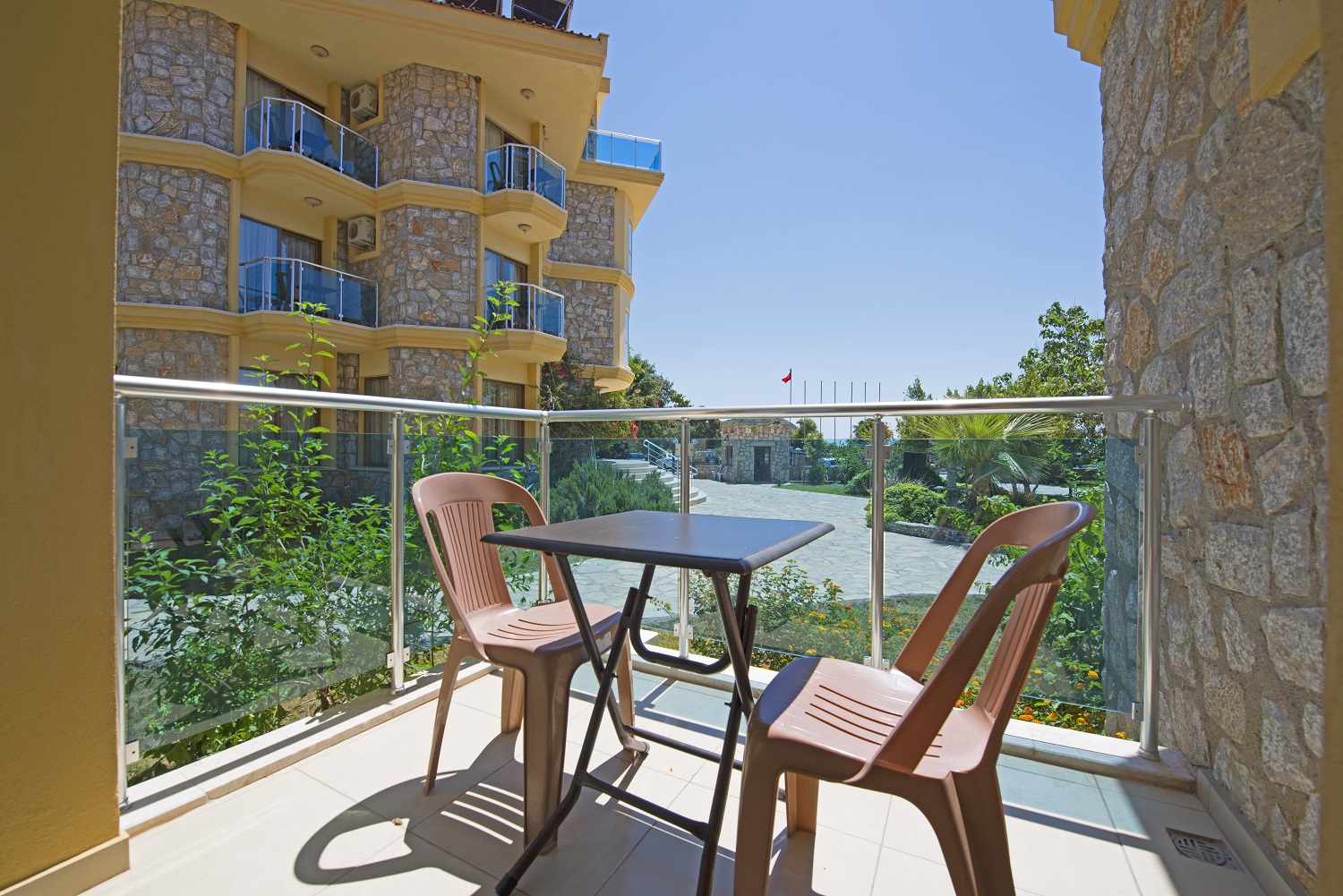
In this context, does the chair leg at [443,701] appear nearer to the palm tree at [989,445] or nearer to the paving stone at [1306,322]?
the palm tree at [989,445]

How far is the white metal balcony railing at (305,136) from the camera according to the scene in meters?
10.1

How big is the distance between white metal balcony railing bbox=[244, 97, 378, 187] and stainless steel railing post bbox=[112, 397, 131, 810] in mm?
10865

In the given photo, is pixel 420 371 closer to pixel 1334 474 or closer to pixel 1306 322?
pixel 1306 322

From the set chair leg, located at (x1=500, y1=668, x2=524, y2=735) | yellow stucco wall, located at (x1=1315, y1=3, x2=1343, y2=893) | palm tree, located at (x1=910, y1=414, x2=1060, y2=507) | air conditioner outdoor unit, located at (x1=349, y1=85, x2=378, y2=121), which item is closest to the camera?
yellow stucco wall, located at (x1=1315, y1=3, x2=1343, y2=893)

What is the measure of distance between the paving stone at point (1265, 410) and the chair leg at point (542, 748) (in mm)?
1984

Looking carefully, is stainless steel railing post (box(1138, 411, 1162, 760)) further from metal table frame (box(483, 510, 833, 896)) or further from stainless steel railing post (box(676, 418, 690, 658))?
stainless steel railing post (box(676, 418, 690, 658))

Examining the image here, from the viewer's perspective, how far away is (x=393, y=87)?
444 inches

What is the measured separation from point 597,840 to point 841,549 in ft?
4.76

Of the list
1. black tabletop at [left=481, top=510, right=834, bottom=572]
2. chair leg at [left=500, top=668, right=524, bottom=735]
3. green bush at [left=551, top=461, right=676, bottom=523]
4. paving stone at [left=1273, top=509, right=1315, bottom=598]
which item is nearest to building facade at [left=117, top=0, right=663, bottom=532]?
green bush at [left=551, top=461, right=676, bottom=523]

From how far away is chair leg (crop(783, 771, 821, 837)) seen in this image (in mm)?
1738

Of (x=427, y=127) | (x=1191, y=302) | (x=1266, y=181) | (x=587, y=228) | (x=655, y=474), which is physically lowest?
(x=655, y=474)

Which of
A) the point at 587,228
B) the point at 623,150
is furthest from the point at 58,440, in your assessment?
the point at 623,150

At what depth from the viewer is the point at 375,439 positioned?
8.59 ft

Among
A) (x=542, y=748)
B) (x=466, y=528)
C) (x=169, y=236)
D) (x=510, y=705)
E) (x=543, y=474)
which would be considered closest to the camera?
(x=542, y=748)
